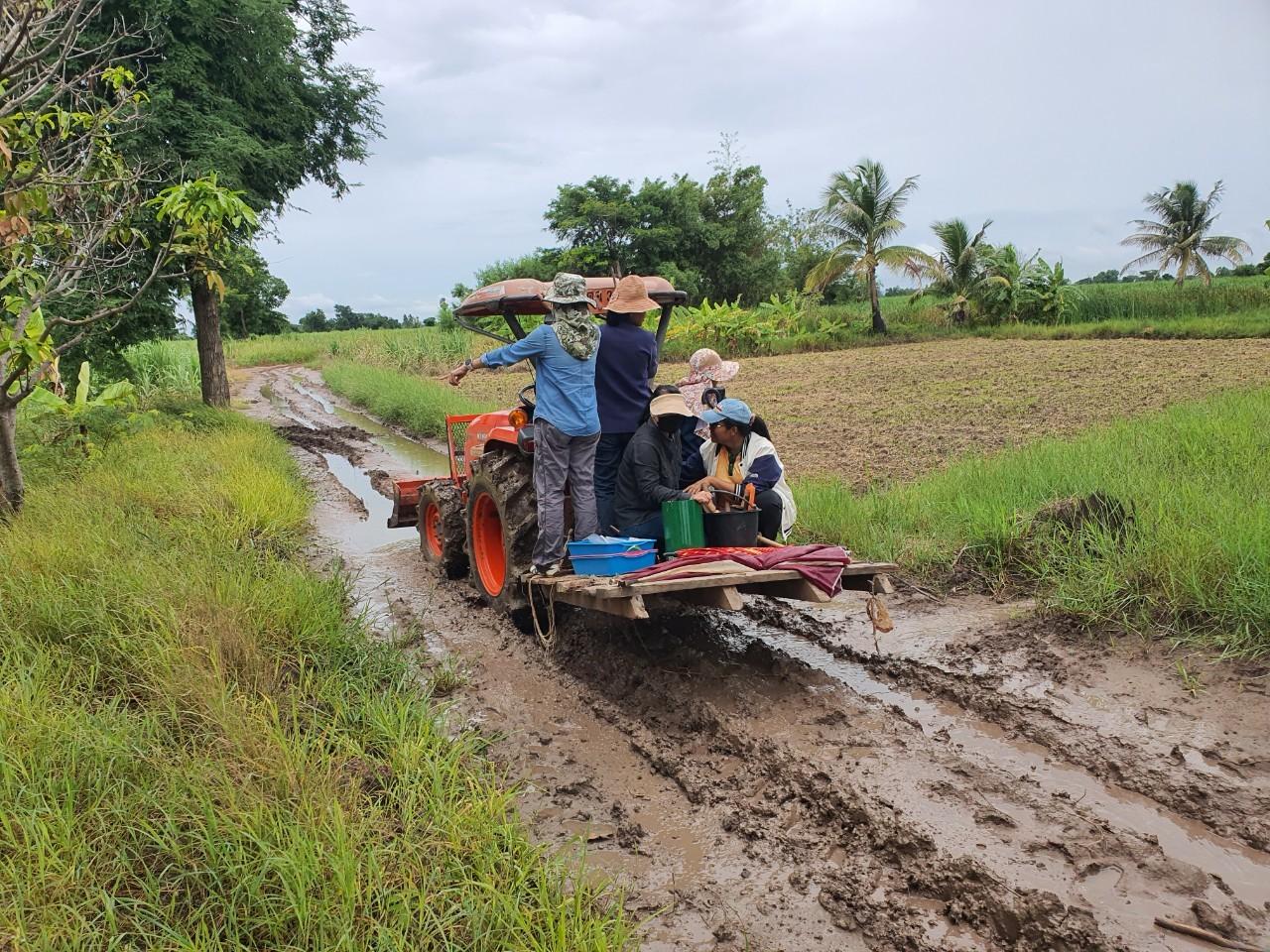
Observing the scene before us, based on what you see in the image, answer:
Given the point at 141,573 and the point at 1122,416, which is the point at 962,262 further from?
the point at 141,573

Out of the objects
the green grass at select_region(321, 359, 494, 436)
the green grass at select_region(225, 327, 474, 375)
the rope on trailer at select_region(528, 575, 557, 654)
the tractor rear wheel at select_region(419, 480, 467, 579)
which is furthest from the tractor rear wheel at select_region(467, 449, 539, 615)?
the green grass at select_region(225, 327, 474, 375)

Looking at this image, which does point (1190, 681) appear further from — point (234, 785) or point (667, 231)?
point (667, 231)

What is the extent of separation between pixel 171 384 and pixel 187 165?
32.6 ft

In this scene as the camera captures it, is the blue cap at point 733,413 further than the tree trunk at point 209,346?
No

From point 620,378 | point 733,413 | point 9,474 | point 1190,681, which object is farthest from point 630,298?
point 9,474

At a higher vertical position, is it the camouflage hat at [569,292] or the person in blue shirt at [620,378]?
the camouflage hat at [569,292]

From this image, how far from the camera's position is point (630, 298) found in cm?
476

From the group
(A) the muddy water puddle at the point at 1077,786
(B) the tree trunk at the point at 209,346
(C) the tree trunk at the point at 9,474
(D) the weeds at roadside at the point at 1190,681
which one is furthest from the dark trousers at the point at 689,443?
(B) the tree trunk at the point at 209,346

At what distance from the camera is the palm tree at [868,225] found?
27203 mm

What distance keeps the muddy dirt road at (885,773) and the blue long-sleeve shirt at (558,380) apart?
52.7 inches

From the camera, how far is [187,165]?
1130 cm

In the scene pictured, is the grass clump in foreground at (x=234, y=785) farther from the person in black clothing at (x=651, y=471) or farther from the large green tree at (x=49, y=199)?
the large green tree at (x=49, y=199)

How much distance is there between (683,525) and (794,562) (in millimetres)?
724

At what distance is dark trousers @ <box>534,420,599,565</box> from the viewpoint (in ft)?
15.7
